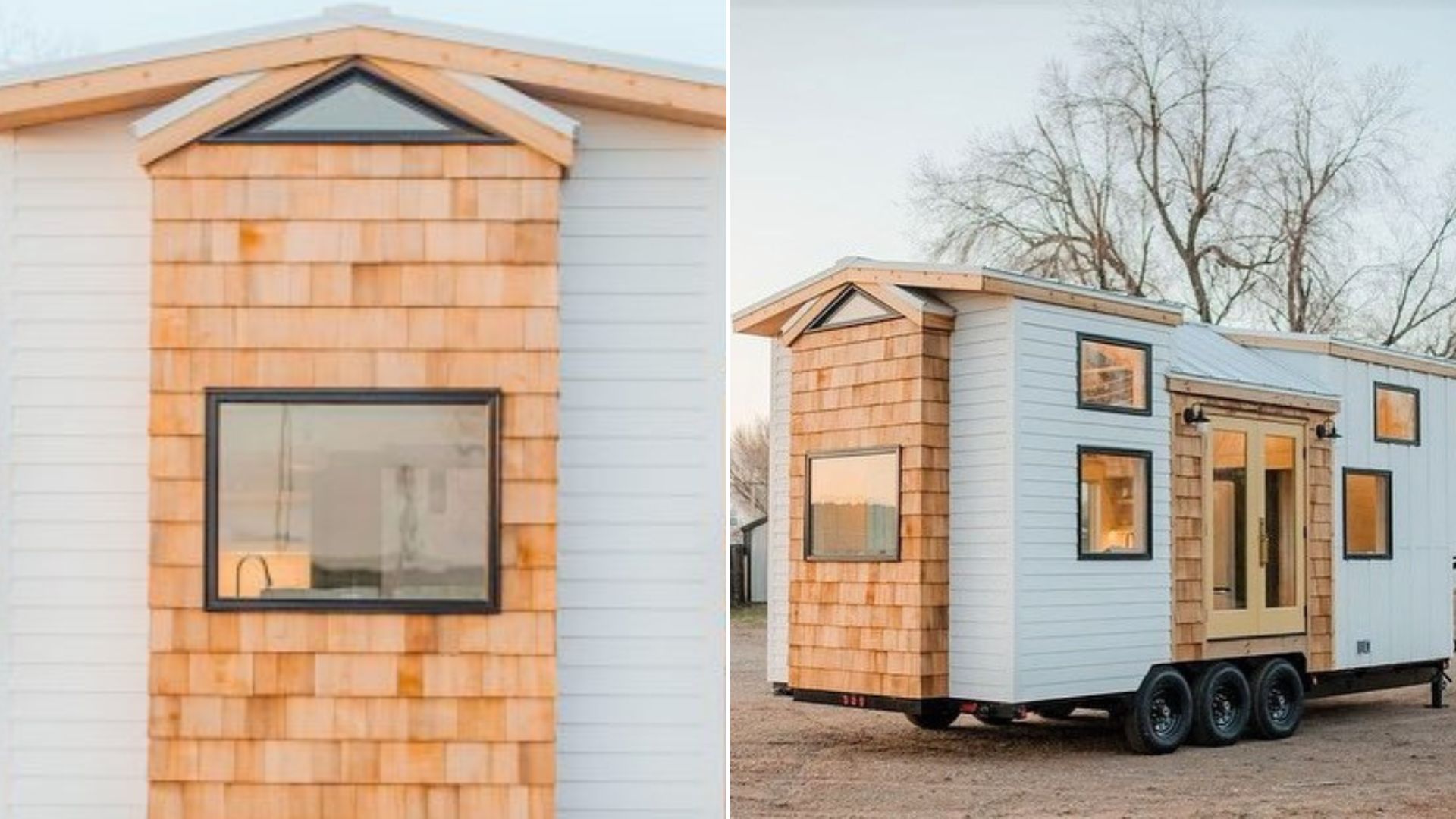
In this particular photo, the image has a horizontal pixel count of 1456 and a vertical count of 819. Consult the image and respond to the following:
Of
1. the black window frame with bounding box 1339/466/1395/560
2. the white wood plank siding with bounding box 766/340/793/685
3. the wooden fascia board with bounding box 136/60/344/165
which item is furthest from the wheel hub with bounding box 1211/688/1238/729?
the wooden fascia board with bounding box 136/60/344/165

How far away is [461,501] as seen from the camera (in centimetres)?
428

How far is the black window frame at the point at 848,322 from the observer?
5117 millimetres

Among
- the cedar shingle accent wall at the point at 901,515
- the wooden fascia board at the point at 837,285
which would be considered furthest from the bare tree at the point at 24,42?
the cedar shingle accent wall at the point at 901,515

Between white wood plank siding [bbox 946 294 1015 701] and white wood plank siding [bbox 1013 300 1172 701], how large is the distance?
39mm

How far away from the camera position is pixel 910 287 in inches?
203

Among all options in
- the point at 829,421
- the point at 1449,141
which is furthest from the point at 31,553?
the point at 1449,141

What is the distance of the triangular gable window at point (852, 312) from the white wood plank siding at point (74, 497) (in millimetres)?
1965

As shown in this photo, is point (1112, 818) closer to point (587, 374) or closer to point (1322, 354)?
point (1322, 354)

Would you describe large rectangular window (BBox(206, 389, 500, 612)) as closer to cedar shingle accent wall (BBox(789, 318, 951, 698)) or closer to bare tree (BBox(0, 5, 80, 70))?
cedar shingle accent wall (BBox(789, 318, 951, 698))

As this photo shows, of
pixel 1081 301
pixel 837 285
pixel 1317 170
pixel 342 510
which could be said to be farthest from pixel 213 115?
pixel 1317 170

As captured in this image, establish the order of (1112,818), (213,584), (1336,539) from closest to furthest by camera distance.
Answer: (213,584) < (1112,818) < (1336,539)

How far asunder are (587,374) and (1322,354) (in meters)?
2.61

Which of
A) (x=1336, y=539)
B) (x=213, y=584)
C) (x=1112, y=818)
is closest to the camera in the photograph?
(x=213, y=584)

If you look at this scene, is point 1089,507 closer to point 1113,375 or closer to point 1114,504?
point 1114,504
